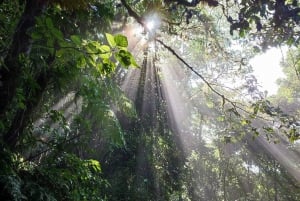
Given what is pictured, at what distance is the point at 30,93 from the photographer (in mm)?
3053

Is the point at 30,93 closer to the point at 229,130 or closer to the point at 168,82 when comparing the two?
the point at 229,130

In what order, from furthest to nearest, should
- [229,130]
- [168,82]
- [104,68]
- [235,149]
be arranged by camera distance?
[235,149] < [168,82] < [229,130] < [104,68]

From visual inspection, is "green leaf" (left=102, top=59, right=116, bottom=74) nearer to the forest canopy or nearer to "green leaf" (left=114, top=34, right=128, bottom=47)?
the forest canopy

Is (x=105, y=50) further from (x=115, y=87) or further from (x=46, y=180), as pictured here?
(x=115, y=87)

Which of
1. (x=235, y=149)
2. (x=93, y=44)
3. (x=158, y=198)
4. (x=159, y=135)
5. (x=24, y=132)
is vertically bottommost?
(x=235, y=149)

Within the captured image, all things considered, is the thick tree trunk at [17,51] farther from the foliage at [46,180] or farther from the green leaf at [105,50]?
the foliage at [46,180]

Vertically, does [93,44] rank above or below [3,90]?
above

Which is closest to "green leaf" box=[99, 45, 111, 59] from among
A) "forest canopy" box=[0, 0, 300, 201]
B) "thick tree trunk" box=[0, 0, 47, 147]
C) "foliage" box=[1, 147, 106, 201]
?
"forest canopy" box=[0, 0, 300, 201]

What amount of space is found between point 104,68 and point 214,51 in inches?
69.5

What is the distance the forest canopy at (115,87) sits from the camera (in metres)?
1.73

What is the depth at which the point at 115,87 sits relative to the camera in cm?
427

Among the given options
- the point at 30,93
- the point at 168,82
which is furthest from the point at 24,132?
the point at 168,82

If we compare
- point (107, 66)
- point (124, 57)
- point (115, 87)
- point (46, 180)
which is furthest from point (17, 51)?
point (115, 87)

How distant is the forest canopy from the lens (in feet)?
5.67
